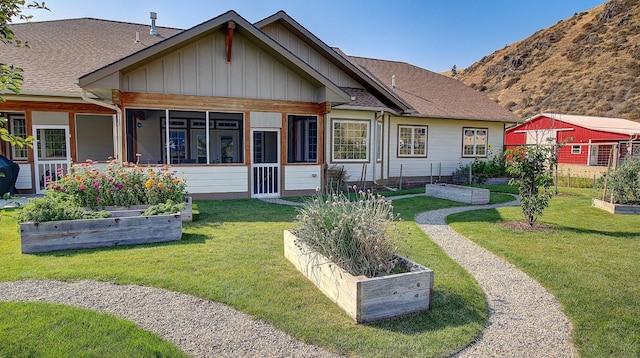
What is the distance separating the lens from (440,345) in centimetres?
312

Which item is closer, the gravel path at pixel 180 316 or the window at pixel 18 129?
the gravel path at pixel 180 316

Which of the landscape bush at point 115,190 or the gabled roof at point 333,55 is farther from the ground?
the gabled roof at point 333,55

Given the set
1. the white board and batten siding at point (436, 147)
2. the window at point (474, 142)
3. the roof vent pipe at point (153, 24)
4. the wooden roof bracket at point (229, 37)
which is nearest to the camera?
the wooden roof bracket at point (229, 37)

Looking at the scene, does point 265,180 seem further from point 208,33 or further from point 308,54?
point 308,54

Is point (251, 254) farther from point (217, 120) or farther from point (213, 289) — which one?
point (217, 120)

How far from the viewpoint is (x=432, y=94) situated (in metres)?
17.6

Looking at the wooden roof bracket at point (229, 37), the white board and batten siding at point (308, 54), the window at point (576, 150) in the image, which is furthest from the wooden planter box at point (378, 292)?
the window at point (576, 150)

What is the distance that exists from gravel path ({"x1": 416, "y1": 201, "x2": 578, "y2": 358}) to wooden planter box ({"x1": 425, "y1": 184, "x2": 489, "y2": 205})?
500 centimetres

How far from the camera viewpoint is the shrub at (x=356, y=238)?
12.9 feet

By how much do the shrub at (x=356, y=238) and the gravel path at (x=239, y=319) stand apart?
1.06 meters

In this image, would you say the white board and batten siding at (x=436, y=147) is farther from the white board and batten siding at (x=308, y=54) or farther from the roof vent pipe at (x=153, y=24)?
the roof vent pipe at (x=153, y=24)

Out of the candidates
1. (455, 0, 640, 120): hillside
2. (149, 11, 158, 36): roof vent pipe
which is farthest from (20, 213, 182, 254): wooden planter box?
(455, 0, 640, 120): hillside

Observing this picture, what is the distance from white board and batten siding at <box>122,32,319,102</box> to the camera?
972 centimetres

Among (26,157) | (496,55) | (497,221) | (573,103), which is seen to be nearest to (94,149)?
(26,157)
